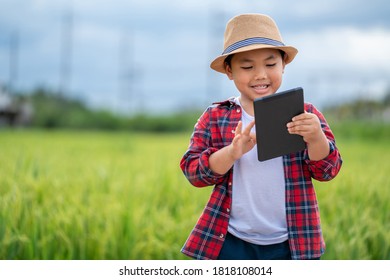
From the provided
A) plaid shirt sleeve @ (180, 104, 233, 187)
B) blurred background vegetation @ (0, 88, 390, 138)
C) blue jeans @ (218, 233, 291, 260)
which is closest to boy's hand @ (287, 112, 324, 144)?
plaid shirt sleeve @ (180, 104, 233, 187)

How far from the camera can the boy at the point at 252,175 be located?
1344 millimetres

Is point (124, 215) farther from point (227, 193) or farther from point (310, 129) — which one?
point (310, 129)

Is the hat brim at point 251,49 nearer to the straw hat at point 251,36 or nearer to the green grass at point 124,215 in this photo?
the straw hat at point 251,36

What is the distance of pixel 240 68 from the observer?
4.47 feet

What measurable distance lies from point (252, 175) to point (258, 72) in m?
0.27

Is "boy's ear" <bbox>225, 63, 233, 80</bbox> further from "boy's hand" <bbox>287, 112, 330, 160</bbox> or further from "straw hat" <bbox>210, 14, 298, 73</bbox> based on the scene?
"boy's hand" <bbox>287, 112, 330, 160</bbox>

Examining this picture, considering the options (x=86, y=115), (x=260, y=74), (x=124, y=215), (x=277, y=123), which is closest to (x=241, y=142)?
(x=277, y=123)

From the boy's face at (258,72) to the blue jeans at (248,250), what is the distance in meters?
0.40

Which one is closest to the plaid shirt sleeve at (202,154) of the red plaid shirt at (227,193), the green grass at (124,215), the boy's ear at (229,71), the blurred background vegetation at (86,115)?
the red plaid shirt at (227,193)

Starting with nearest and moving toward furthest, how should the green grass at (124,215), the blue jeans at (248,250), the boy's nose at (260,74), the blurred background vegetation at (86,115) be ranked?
Answer: 1. the boy's nose at (260,74)
2. the blue jeans at (248,250)
3. the green grass at (124,215)
4. the blurred background vegetation at (86,115)

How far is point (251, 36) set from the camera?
1354mm
